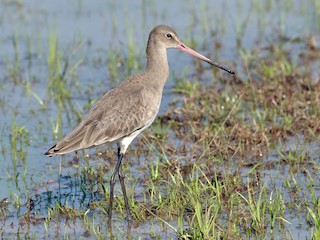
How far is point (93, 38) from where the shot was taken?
44.4 ft

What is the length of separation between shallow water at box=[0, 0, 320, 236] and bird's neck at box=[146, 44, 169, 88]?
1582 mm

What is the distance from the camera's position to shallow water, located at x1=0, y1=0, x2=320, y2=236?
35.1 ft

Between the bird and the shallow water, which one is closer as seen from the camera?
the bird

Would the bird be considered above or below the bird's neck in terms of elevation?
below

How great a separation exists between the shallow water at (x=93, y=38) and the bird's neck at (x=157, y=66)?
158cm

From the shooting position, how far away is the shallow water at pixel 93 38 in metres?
10.7

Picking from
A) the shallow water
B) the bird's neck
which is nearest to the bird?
the bird's neck

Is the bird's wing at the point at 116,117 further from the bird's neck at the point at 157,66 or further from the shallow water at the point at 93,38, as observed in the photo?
the shallow water at the point at 93,38

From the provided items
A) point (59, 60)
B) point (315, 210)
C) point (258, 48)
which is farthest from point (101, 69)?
point (315, 210)

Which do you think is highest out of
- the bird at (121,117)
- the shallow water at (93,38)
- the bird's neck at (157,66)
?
the bird's neck at (157,66)

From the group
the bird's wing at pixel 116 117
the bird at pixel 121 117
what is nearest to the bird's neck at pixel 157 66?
the bird at pixel 121 117

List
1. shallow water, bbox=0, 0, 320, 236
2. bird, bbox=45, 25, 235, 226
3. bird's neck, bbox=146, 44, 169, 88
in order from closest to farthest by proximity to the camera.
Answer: bird, bbox=45, 25, 235, 226, bird's neck, bbox=146, 44, 169, 88, shallow water, bbox=0, 0, 320, 236

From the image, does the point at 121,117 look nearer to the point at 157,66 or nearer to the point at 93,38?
the point at 157,66

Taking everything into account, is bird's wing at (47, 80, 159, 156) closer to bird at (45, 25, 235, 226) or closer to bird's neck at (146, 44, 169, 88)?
bird at (45, 25, 235, 226)
